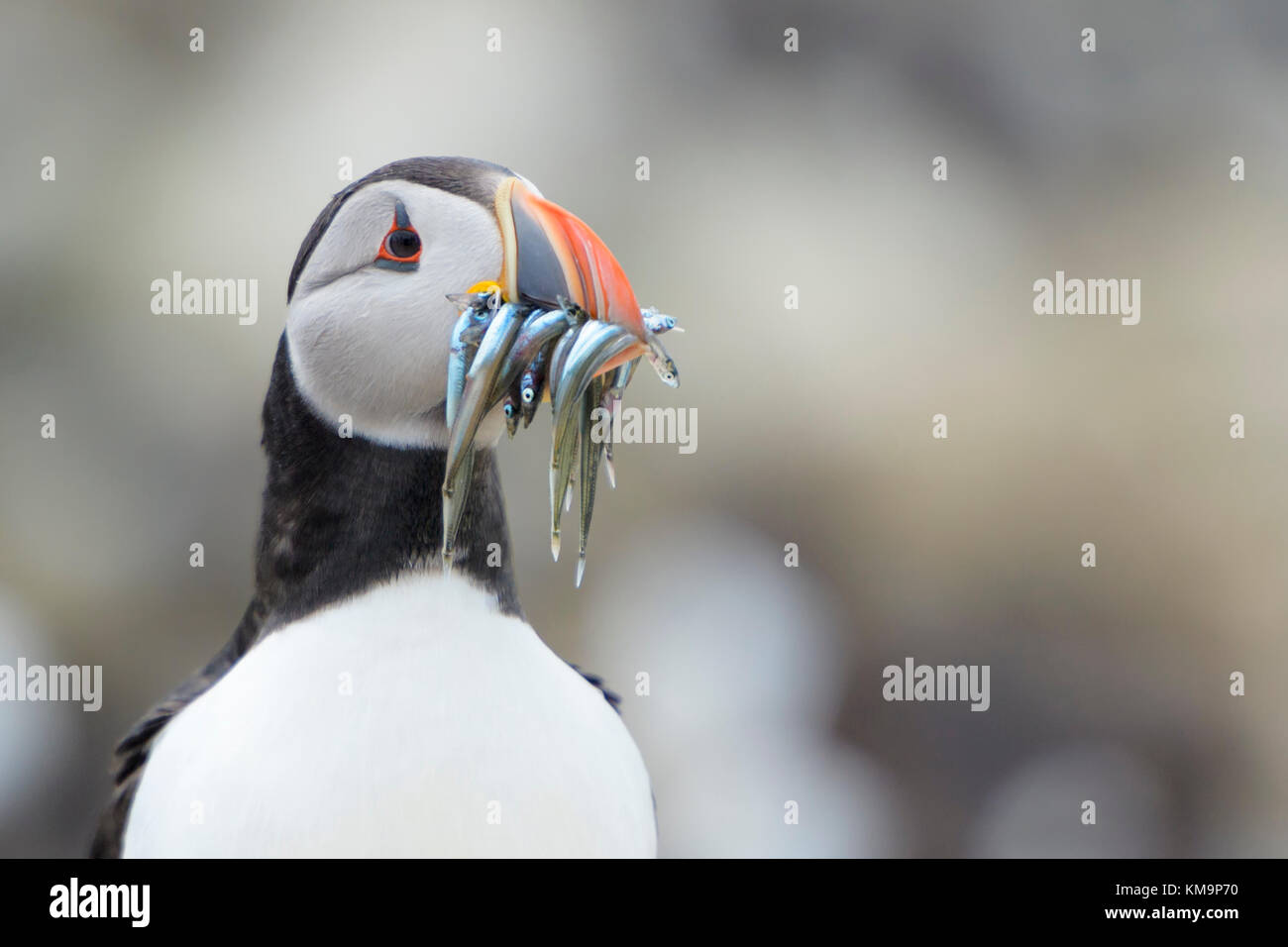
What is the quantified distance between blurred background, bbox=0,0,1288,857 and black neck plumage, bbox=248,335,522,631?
3.20 metres

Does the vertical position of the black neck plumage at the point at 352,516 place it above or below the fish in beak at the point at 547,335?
below

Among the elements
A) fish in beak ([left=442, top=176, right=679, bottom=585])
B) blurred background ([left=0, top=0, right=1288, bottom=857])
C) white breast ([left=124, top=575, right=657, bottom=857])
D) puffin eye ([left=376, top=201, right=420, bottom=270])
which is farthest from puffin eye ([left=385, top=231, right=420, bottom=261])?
blurred background ([left=0, top=0, right=1288, bottom=857])

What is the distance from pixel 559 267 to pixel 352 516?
0.45m

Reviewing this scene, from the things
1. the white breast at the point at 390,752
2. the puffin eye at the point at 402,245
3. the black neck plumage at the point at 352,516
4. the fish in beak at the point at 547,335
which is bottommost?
the white breast at the point at 390,752

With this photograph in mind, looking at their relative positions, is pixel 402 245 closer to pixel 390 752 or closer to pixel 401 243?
pixel 401 243

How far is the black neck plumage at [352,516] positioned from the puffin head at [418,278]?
3 cm

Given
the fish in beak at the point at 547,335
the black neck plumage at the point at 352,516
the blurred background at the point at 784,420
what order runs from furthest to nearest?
the blurred background at the point at 784,420
the black neck plumage at the point at 352,516
the fish in beak at the point at 547,335

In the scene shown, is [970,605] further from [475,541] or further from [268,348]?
[475,541]

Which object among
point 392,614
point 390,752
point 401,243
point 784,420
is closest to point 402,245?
point 401,243

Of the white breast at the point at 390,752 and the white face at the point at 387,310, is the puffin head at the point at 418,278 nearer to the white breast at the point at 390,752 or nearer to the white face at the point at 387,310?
the white face at the point at 387,310

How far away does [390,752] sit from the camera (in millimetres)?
1517

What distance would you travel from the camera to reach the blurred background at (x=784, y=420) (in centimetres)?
497

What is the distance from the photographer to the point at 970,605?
5172mm

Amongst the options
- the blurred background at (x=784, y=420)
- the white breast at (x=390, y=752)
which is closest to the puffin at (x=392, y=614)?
the white breast at (x=390, y=752)
